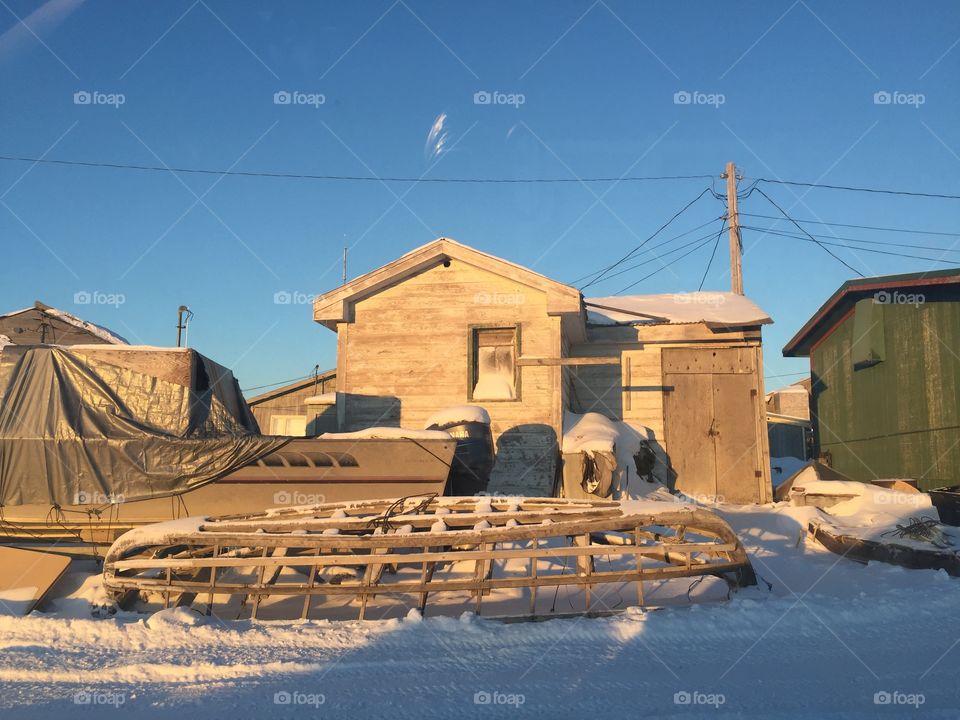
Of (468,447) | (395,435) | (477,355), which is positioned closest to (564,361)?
(477,355)

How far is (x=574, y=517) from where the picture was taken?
802 centimetres

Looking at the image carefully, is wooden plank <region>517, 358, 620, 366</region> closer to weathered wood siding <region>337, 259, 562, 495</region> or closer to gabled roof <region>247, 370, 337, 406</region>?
→ weathered wood siding <region>337, 259, 562, 495</region>

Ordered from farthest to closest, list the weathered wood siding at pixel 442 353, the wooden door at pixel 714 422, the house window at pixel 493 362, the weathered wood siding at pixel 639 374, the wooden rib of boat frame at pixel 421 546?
the weathered wood siding at pixel 639 374, the wooden door at pixel 714 422, the house window at pixel 493 362, the weathered wood siding at pixel 442 353, the wooden rib of boat frame at pixel 421 546

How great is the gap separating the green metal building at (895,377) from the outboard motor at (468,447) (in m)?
8.68

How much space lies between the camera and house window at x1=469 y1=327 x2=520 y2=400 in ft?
49.1

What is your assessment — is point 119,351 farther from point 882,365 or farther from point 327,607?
point 882,365

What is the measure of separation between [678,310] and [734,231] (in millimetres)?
8690

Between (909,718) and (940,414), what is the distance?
438 inches

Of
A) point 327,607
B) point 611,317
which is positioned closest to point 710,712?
point 327,607

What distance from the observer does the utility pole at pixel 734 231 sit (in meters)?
24.3

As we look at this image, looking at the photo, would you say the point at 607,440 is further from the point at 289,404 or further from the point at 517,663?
the point at 289,404
